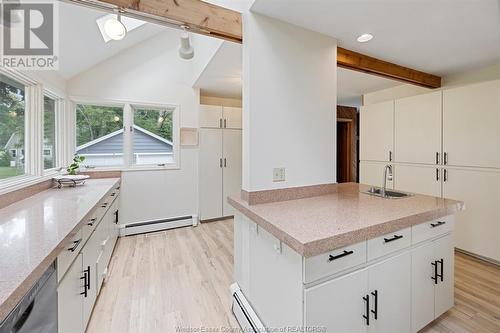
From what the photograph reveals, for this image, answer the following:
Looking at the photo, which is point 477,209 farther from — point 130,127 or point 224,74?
point 130,127

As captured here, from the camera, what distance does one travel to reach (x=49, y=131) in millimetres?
2850

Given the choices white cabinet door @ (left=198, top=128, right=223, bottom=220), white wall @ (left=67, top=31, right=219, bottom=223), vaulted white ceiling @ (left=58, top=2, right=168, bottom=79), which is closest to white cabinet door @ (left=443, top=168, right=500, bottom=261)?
white cabinet door @ (left=198, top=128, right=223, bottom=220)

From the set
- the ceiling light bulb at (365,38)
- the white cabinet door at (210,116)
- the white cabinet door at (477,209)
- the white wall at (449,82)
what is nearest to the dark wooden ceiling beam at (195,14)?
the ceiling light bulb at (365,38)

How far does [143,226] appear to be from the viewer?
3.61 metres

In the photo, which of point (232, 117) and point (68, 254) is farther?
point (232, 117)

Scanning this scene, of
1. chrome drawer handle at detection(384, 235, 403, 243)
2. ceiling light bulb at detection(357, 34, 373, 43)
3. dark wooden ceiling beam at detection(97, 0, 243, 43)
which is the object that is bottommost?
chrome drawer handle at detection(384, 235, 403, 243)

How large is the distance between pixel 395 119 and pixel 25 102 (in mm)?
4473

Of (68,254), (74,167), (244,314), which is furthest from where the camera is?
(74,167)

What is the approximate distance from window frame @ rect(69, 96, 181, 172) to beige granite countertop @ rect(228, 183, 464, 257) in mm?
2370

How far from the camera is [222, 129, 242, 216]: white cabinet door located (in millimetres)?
4254

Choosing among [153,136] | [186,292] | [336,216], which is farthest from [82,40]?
[336,216]

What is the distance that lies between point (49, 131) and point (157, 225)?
191cm

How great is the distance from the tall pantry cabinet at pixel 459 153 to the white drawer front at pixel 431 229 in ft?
4.64

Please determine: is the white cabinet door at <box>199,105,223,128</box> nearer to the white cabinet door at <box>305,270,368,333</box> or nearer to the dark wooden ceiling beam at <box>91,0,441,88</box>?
the dark wooden ceiling beam at <box>91,0,441,88</box>
